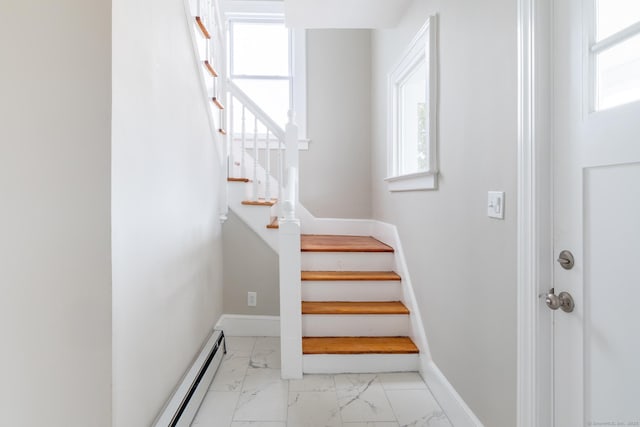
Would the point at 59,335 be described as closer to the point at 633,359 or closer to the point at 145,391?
the point at 145,391

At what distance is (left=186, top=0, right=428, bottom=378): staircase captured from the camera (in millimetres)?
2184

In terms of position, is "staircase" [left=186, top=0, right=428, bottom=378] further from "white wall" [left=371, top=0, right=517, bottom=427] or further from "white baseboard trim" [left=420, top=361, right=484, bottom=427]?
"white wall" [left=371, top=0, right=517, bottom=427]

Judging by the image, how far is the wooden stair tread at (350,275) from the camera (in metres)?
2.57

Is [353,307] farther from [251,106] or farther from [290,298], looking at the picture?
[251,106]

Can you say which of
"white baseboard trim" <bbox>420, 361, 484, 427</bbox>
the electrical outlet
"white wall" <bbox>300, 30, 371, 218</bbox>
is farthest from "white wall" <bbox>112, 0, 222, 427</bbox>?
"white wall" <bbox>300, 30, 371, 218</bbox>

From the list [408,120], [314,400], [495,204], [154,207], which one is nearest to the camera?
[495,204]

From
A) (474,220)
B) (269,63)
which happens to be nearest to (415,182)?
(474,220)

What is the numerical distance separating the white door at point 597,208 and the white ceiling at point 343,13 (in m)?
1.54

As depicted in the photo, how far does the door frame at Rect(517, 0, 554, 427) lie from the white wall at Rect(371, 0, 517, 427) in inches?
3.3

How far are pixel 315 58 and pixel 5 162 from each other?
3.25m

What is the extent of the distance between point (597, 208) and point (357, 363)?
167 centimetres

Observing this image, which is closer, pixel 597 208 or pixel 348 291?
pixel 597 208

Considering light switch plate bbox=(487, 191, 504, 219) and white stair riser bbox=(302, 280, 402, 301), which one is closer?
light switch plate bbox=(487, 191, 504, 219)

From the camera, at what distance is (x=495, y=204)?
1350mm
